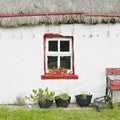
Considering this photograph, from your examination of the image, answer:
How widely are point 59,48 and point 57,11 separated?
3.66 feet

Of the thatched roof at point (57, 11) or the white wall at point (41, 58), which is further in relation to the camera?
the white wall at point (41, 58)

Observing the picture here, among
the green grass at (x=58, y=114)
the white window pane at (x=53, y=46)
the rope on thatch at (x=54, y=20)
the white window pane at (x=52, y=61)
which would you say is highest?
the rope on thatch at (x=54, y=20)

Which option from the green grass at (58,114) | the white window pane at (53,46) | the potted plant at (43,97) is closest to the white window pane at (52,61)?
the white window pane at (53,46)

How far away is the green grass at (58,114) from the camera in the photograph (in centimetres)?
917

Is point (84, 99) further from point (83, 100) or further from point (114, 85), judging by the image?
point (114, 85)

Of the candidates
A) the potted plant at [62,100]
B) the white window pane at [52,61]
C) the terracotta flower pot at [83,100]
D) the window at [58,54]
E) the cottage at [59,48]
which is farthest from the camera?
the white window pane at [52,61]

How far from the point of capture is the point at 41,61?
10867 millimetres

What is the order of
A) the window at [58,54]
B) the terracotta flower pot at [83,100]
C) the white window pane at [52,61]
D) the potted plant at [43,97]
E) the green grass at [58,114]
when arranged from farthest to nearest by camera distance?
the white window pane at [52,61]
the window at [58,54]
the terracotta flower pot at [83,100]
the potted plant at [43,97]
the green grass at [58,114]

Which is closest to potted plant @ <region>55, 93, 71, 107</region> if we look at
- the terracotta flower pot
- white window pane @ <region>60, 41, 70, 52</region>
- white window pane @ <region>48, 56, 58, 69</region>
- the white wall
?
the terracotta flower pot

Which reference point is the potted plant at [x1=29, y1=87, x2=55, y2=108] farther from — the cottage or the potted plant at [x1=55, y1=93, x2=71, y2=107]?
the cottage

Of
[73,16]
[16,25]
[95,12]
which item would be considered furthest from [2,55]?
[95,12]

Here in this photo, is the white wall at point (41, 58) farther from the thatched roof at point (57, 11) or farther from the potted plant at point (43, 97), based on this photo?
the potted plant at point (43, 97)

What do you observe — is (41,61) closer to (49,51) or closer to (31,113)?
(49,51)

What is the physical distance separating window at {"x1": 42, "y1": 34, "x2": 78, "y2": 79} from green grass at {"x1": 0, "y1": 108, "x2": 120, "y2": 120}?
142 centimetres
